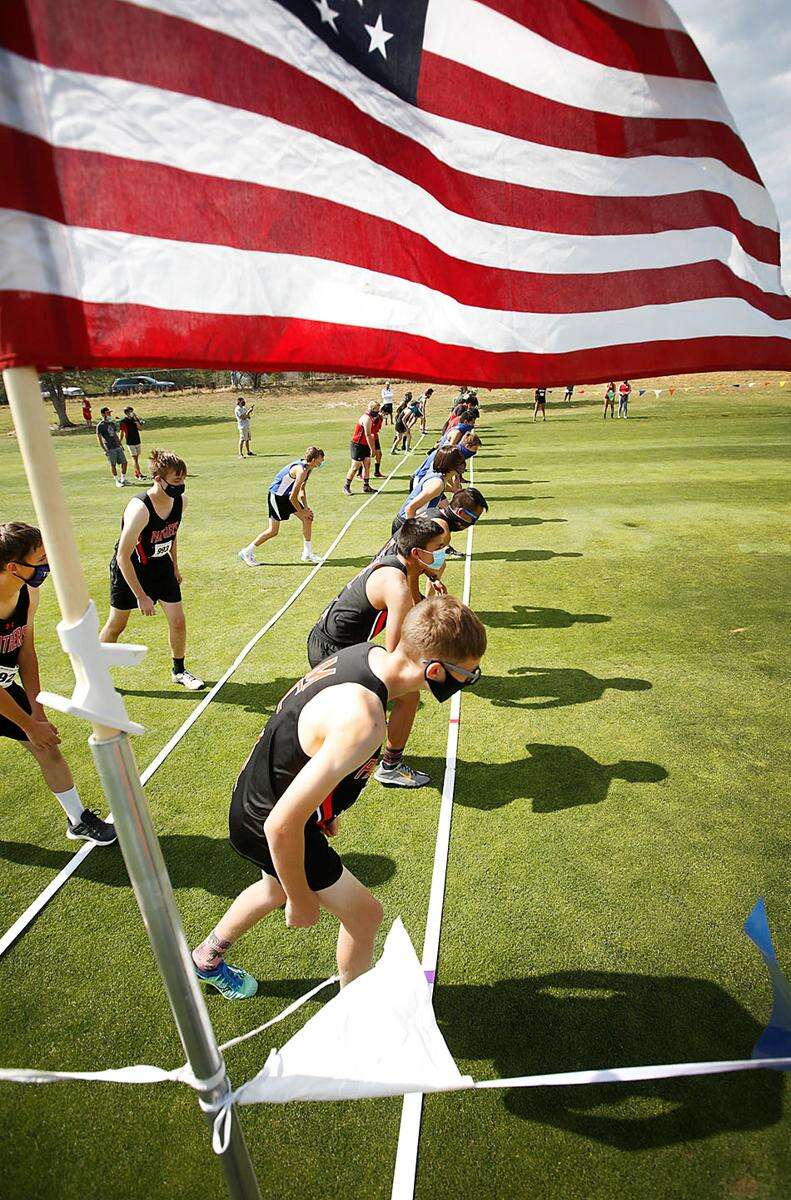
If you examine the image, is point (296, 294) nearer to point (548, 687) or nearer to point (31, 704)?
point (31, 704)

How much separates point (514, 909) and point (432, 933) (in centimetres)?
55

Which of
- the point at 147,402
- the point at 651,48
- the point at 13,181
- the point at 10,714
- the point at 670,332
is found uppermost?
the point at 651,48

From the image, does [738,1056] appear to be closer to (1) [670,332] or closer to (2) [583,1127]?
(2) [583,1127]

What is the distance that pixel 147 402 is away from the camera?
57406mm

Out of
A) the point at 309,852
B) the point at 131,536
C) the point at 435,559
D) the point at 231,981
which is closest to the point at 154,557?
the point at 131,536

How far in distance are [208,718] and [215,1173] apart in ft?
13.1

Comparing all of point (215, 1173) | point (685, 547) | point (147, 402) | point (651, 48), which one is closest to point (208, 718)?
point (215, 1173)

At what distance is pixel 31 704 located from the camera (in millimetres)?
4566

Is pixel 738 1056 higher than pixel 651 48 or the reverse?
the reverse

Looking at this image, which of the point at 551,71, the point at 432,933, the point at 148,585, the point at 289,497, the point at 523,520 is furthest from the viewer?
the point at 523,520

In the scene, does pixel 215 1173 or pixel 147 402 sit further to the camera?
pixel 147 402

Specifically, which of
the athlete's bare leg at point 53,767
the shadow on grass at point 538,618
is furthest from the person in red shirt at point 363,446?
the athlete's bare leg at point 53,767

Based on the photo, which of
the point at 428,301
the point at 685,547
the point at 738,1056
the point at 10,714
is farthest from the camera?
the point at 685,547

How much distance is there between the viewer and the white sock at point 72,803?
4.65 m
